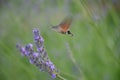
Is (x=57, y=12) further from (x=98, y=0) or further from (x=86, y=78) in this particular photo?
(x=86, y=78)

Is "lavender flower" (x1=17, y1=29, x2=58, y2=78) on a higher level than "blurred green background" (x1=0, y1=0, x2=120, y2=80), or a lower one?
lower

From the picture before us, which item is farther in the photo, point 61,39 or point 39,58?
point 61,39

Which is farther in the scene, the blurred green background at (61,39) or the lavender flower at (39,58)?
the blurred green background at (61,39)

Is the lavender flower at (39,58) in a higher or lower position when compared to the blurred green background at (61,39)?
lower

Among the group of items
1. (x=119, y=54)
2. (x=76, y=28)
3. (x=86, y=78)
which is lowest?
(x=86, y=78)

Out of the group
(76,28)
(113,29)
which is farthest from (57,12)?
(113,29)

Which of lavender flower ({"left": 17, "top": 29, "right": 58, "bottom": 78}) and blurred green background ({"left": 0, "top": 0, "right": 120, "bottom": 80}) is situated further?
blurred green background ({"left": 0, "top": 0, "right": 120, "bottom": 80})

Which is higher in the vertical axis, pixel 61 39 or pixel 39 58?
pixel 61 39

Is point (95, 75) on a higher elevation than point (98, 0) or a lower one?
lower
